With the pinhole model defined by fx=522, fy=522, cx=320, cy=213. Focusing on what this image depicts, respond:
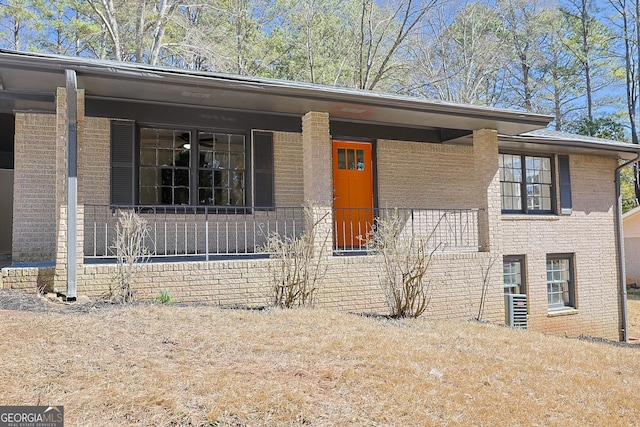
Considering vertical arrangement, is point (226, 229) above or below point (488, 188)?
below

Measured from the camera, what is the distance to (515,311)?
34.1 ft

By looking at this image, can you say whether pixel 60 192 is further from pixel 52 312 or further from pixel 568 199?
pixel 568 199

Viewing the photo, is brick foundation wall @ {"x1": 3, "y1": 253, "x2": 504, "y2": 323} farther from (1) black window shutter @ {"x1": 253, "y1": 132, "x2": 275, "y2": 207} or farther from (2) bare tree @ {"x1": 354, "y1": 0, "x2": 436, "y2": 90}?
(2) bare tree @ {"x1": 354, "y1": 0, "x2": 436, "y2": 90}

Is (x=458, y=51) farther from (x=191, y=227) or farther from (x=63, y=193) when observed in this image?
(x=63, y=193)

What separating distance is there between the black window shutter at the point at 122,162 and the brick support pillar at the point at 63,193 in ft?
5.23

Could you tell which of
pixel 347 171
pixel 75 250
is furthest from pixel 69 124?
pixel 347 171

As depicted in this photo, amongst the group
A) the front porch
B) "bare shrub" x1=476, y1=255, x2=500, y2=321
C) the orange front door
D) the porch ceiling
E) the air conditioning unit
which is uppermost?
the porch ceiling

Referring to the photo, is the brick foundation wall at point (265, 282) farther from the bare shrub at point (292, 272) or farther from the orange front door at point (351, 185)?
the orange front door at point (351, 185)

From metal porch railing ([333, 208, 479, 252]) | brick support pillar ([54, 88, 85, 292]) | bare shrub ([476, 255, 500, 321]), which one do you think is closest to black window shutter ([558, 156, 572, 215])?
metal porch railing ([333, 208, 479, 252])

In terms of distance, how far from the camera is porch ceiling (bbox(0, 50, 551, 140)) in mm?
6793

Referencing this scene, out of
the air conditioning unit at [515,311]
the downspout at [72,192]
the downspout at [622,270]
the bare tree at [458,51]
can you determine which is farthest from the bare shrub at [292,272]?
the bare tree at [458,51]

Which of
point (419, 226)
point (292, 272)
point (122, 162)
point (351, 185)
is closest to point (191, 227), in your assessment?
point (122, 162)

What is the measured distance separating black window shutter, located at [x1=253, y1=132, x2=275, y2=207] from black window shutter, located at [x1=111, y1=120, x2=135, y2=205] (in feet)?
7.28

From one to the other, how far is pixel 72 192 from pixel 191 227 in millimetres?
2911
